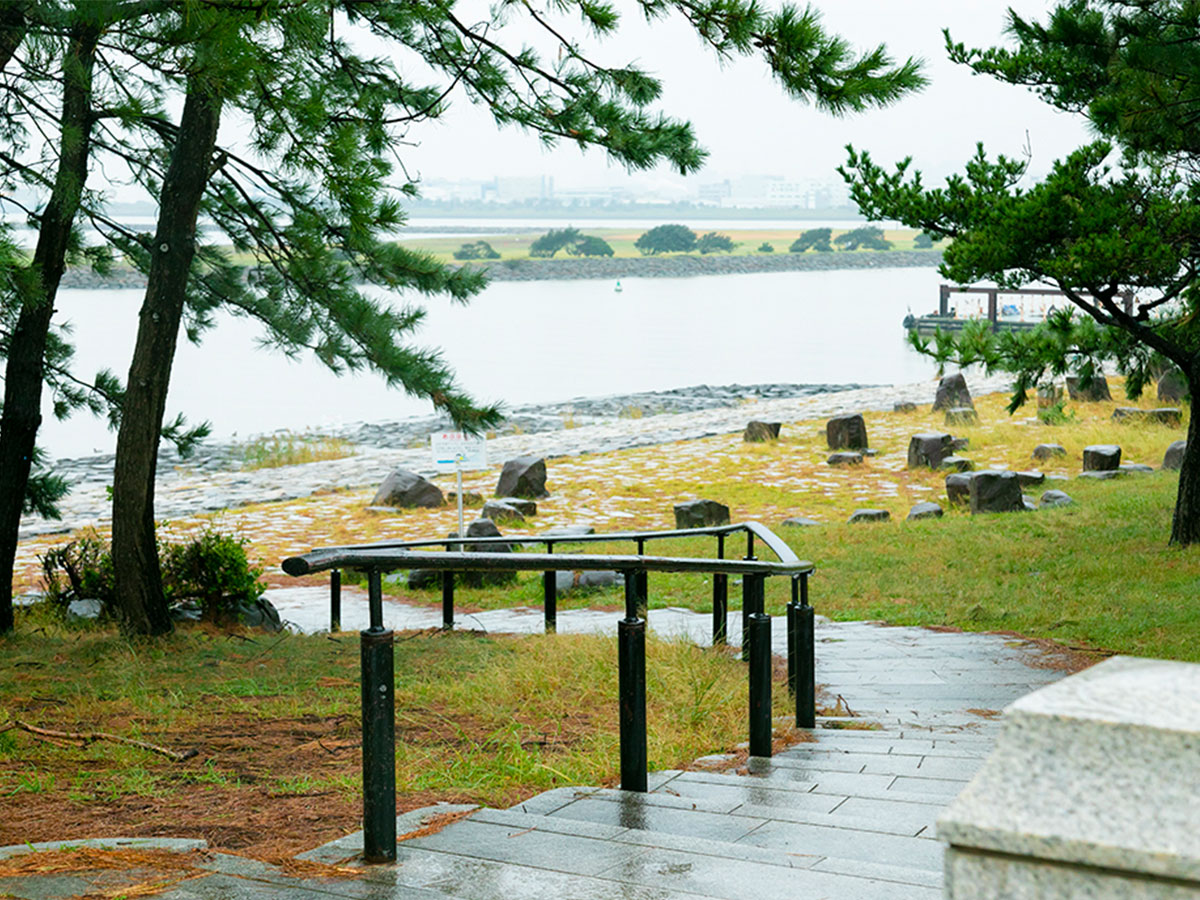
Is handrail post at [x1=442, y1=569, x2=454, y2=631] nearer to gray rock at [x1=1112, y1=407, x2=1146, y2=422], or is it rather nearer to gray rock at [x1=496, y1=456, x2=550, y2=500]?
gray rock at [x1=496, y1=456, x2=550, y2=500]

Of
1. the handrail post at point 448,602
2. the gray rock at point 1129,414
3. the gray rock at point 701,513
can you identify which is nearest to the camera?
the handrail post at point 448,602

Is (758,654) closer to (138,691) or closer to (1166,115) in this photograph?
(138,691)

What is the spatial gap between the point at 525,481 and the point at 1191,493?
9.20 metres

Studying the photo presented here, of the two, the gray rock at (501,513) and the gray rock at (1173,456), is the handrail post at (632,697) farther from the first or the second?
the gray rock at (1173,456)

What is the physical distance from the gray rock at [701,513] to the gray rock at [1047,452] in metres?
6.71

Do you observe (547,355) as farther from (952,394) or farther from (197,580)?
(197,580)

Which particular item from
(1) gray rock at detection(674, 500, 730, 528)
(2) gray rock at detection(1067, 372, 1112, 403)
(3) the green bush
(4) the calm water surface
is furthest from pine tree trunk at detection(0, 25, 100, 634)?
(2) gray rock at detection(1067, 372, 1112, 403)

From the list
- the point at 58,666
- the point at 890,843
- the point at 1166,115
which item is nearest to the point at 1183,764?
the point at 890,843

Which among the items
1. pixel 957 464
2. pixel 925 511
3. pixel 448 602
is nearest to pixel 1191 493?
pixel 925 511

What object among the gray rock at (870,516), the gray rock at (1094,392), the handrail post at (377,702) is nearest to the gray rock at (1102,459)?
the gray rock at (870,516)

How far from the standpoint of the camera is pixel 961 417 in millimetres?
23203

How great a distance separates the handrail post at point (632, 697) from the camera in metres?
3.64

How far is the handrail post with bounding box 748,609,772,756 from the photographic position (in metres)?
4.48

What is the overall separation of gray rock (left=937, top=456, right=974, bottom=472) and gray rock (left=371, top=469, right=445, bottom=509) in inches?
301
